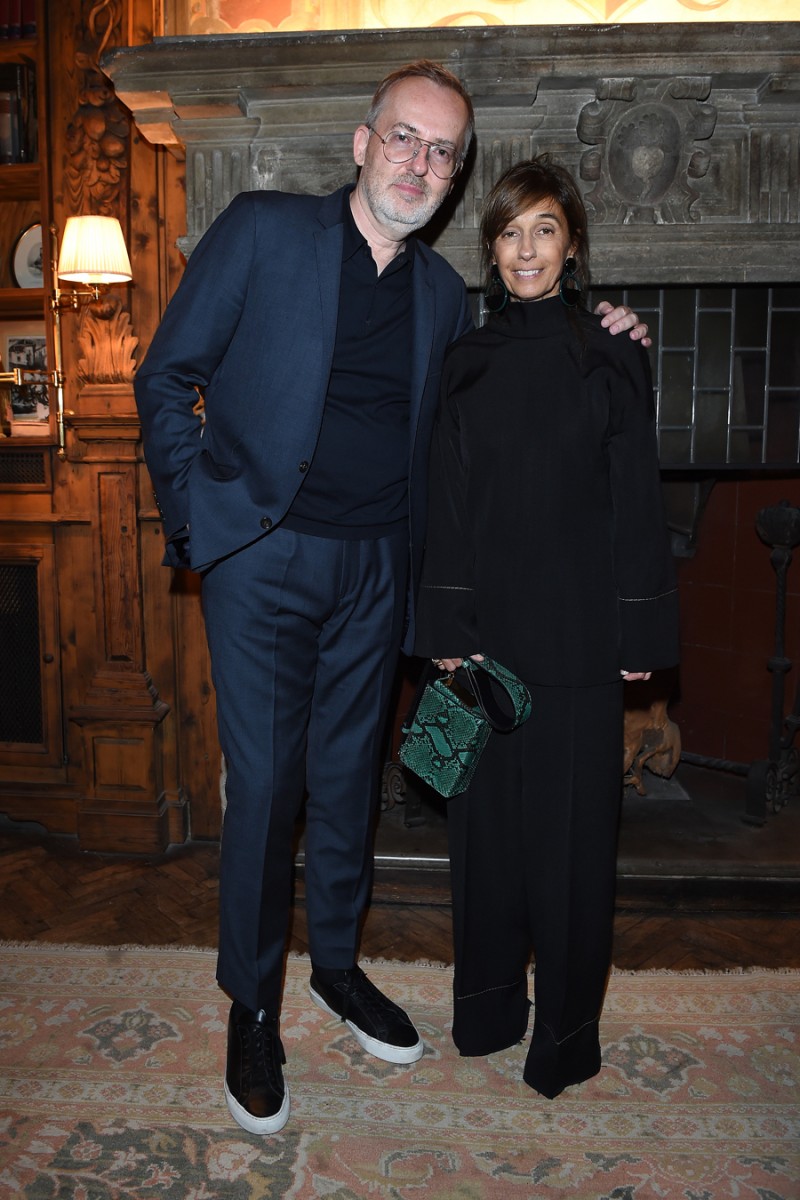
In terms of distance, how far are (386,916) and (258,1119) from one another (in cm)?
87

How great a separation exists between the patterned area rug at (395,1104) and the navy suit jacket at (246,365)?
100 centimetres

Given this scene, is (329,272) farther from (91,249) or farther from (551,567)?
(91,249)

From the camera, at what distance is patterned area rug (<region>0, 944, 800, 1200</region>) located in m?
1.60

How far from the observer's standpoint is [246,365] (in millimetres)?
1726

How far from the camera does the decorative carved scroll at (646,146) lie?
7.75 ft

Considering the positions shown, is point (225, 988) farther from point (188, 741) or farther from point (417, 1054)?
point (188, 741)

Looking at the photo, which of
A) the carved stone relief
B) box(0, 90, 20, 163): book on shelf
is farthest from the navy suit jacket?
box(0, 90, 20, 163): book on shelf

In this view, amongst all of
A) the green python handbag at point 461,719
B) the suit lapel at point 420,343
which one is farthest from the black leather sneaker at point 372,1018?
the suit lapel at point 420,343

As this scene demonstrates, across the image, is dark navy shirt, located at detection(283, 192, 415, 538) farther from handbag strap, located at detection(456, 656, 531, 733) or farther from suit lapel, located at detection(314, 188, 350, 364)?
handbag strap, located at detection(456, 656, 531, 733)

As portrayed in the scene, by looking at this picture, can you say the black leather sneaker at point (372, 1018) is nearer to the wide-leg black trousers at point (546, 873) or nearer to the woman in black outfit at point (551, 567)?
the wide-leg black trousers at point (546, 873)

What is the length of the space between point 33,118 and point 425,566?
7.13 ft

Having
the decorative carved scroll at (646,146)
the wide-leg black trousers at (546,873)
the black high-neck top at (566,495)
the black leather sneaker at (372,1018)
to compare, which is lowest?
the black leather sneaker at (372,1018)

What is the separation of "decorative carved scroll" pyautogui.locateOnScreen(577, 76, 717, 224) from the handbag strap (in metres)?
1.33

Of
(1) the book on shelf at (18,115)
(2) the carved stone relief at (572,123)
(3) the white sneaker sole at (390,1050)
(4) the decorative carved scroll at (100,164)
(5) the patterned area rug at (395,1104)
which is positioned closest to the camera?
(5) the patterned area rug at (395,1104)
